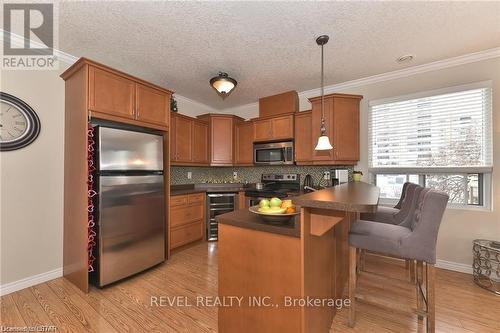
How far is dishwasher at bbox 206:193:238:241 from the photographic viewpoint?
3707 mm

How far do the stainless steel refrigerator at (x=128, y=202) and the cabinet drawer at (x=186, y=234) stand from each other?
415 mm

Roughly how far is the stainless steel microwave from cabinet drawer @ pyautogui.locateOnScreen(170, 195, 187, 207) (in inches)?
55.9

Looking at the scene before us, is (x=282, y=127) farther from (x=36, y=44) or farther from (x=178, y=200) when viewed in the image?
(x=36, y=44)

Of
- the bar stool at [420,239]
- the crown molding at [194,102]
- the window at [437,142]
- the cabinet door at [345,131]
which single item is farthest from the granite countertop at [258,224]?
the crown molding at [194,102]

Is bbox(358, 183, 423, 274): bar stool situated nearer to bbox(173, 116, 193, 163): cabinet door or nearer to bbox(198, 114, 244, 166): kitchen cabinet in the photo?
bbox(198, 114, 244, 166): kitchen cabinet

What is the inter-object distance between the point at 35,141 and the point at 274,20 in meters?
2.74

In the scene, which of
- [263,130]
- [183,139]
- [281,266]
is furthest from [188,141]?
[281,266]

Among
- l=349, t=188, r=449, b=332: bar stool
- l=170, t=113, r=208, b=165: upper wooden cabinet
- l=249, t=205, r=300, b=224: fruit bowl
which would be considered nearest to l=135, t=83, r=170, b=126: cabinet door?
l=170, t=113, r=208, b=165: upper wooden cabinet

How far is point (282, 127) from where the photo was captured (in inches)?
144

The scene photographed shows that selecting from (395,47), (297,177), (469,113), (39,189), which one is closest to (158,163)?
(39,189)

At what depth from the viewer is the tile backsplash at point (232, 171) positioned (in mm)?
→ 3709

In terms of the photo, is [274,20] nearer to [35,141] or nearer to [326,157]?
[326,157]

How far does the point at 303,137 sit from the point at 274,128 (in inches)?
21.5

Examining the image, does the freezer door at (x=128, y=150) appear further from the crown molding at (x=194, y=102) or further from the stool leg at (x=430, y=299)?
the stool leg at (x=430, y=299)
